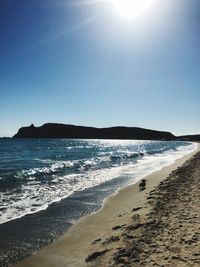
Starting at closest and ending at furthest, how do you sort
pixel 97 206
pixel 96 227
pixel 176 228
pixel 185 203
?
pixel 176 228, pixel 96 227, pixel 185 203, pixel 97 206

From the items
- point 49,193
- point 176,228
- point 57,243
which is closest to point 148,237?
point 176,228

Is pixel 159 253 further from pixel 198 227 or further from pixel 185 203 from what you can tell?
pixel 185 203

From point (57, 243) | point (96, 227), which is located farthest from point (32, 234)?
point (96, 227)

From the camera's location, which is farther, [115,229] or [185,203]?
[185,203]

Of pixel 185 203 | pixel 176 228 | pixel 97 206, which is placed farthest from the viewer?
pixel 97 206

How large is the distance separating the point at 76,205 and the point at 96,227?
3.77 m

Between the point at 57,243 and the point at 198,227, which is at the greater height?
the point at 198,227

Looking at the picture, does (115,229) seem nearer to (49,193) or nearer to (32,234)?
(32,234)

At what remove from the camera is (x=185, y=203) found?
1216 cm

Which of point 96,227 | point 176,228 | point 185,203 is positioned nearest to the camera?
point 176,228

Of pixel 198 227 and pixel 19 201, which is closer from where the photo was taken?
pixel 198 227

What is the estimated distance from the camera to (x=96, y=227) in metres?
10.8

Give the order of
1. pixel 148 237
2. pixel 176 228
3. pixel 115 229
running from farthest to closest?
pixel 115 229 → pixel 176 228 → pixel 148 237

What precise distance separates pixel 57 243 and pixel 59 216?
3128 mm
